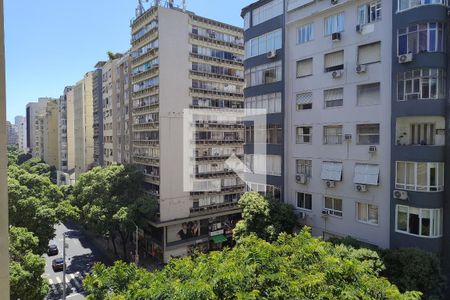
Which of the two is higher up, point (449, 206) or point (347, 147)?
point (347, 147)

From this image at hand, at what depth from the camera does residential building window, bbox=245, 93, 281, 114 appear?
2048cm

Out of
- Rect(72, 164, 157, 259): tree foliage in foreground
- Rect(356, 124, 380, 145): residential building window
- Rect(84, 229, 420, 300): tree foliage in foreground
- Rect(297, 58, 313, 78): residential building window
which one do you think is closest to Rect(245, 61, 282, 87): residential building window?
Rect(297, 58, 313, 78): residential building window

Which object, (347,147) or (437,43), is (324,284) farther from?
(437,43)

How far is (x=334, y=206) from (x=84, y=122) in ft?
168

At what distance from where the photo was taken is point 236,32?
116 feet

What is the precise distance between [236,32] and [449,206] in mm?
27287

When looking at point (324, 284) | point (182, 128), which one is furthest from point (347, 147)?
point (182, 128)

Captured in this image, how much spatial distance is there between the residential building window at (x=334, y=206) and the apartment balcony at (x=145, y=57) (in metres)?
20.7

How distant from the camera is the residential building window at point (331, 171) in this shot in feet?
57.3

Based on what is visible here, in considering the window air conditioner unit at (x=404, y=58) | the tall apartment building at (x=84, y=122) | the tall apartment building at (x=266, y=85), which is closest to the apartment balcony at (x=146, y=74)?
the tall apartment building at (x=266, y=85)

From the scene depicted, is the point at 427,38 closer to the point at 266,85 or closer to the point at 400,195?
the point at 400,195

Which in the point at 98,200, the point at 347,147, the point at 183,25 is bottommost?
the point at 98,200

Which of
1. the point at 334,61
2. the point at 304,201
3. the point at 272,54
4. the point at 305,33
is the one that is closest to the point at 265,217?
the point at 304,201

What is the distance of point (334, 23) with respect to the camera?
58.7 ft
